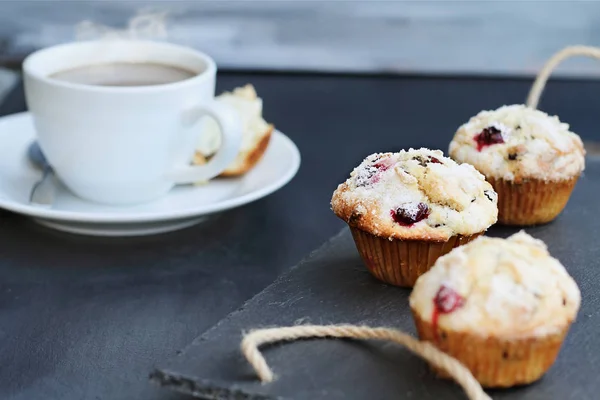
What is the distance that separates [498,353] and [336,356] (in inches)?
6.9

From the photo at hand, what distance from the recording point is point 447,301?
858 mm

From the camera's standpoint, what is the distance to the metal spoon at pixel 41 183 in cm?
139

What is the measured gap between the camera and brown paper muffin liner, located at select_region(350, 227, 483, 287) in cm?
108

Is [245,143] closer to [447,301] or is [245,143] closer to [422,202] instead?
[422,202]

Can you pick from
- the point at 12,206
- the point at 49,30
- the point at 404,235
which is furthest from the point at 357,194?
the point at 49,30

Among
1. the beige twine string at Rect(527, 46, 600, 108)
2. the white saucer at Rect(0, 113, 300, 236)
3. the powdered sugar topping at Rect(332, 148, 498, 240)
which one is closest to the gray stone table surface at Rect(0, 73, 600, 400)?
the white saucer at Rect(0, 113, 300, 236)

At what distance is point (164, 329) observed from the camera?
113 centimetres

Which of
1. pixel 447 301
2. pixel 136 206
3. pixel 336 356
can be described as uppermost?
pixel 447 301

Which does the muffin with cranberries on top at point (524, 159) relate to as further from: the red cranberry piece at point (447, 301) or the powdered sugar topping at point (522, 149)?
the red cranberry piece at point (447, 301)

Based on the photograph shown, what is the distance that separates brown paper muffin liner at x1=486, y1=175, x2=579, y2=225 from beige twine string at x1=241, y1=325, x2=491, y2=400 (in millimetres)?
454

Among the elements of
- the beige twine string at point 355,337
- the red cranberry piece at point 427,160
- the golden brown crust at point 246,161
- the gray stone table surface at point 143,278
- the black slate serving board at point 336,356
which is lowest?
the gray stone table surface at point 143,278

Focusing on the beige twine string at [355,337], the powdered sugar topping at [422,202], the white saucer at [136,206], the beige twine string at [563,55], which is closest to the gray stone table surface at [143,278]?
the white saucer at [136,206]

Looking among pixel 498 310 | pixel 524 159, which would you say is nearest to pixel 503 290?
pixel 498 310

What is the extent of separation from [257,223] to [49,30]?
150cm
